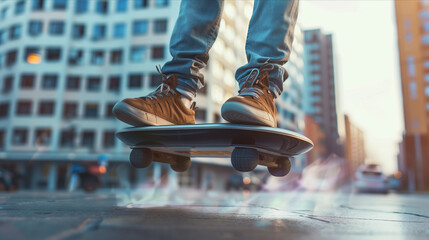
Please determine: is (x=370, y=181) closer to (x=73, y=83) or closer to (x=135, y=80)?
(x=135, y=80)

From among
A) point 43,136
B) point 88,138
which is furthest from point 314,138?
point 43,136

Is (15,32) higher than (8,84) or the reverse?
higher

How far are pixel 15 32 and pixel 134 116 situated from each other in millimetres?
34631

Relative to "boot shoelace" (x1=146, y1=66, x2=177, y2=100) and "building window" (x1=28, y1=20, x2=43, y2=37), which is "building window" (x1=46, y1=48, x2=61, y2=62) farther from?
"boot shoelace" (x1=146, y1=66, x2=177, y2=100)

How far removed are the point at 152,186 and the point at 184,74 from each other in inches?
1002

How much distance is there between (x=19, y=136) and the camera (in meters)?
27.9

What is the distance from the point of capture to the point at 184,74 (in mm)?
1921

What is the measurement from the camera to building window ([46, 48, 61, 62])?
96.1ft

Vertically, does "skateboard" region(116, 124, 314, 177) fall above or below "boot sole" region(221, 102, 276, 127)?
below

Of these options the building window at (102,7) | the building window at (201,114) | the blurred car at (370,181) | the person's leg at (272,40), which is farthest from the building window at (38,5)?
the person's leg at (272,40)

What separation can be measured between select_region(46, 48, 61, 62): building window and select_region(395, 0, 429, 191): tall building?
31.9 meters

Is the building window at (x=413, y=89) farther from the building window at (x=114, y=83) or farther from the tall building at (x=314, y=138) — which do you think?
the building window at (x=114, y=83)

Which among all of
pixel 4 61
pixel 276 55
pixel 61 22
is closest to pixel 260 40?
pixel 276 55

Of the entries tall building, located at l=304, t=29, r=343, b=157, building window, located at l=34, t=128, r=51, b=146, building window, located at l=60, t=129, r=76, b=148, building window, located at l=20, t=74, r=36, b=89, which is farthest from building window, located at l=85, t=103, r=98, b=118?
tall building, located at l=304, t=29, r=343, b=157
